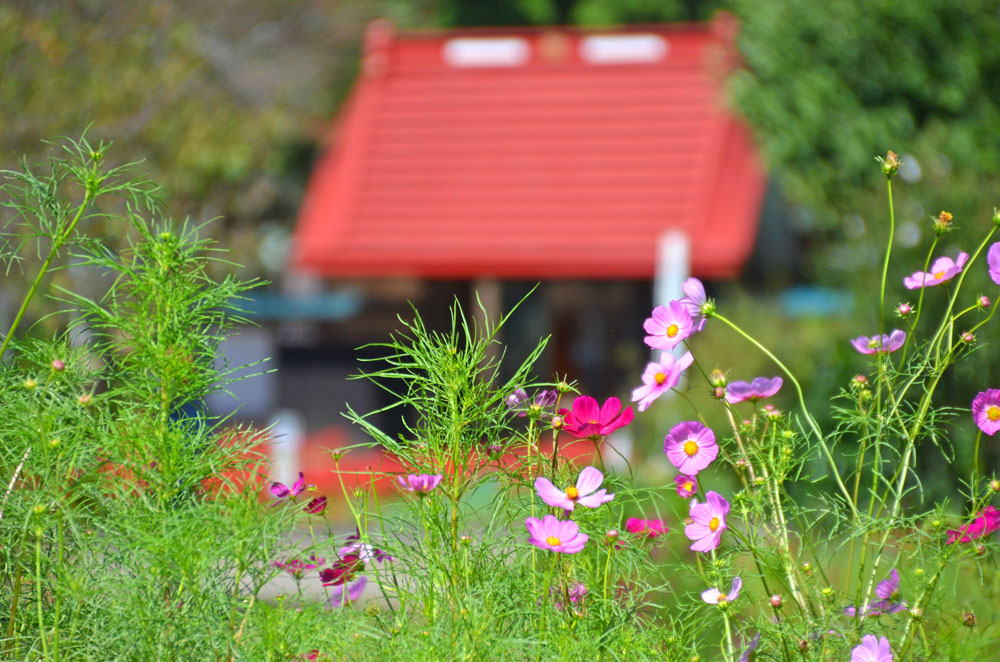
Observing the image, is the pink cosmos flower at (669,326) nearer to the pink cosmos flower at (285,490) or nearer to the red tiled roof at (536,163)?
the pink cosmos flower at (285,490)

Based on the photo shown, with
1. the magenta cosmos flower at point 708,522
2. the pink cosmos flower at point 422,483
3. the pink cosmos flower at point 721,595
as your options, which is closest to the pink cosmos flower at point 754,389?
the magenta cosmos flower at point 708,522

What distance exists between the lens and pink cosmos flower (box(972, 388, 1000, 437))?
1.77 m

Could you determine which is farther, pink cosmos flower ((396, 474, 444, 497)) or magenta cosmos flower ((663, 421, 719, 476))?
magenta cosmos flower ((663, 421, 719, 476))

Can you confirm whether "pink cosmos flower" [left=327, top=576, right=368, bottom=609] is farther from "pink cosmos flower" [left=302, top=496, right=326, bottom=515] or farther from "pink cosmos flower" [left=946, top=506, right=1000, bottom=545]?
"pink cosmos flower" [left=946, top=506, right=1000, bottom=545]

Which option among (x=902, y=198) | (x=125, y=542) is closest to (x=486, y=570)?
(x=125, y=542)

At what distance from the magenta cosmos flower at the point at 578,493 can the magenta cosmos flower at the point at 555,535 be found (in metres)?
0.02

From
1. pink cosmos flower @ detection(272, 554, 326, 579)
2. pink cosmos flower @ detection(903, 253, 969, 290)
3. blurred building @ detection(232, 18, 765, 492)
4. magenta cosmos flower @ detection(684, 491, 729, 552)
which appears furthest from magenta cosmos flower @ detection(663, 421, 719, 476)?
blurred building @ detection(232, 18, 765, 492)

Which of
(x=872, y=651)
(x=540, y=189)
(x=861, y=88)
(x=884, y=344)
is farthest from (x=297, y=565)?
(x=540, y=189)

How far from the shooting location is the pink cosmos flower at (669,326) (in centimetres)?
174

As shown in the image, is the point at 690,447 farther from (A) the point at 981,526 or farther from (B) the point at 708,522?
(A) the point at 981,526

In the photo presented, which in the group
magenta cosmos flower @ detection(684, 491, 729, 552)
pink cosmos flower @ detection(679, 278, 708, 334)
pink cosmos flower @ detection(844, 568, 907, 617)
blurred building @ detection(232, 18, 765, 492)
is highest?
pink cosmos flower @ detection(679, 278, 708, 334)

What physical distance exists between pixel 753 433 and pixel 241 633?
785 mm

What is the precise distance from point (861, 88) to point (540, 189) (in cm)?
320

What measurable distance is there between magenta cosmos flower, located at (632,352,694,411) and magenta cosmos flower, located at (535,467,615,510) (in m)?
0.17
